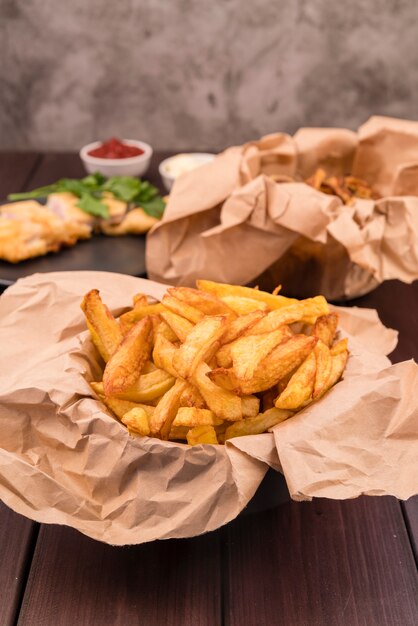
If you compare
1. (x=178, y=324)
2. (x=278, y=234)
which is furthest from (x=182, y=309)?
(x=278, y=234)

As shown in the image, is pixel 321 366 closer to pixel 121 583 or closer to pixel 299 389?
pixel 299 389

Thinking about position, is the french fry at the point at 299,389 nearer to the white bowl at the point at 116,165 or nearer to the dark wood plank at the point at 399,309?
the dark wood plank at the point at 399,309

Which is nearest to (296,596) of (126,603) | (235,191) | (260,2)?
(126,603)

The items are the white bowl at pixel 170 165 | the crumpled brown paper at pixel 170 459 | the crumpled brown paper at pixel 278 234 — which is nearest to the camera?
the crumpled brown paper at pixel 170 459

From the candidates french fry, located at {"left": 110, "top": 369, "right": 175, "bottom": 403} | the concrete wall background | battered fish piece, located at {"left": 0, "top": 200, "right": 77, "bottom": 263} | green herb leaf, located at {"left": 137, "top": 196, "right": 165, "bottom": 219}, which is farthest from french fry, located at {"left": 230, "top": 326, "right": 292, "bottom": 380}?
the concrete wall background

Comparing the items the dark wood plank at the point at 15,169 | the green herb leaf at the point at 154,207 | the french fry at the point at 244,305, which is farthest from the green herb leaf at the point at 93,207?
the french fry at the point at 244,305

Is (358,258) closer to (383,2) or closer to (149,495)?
(149,495)

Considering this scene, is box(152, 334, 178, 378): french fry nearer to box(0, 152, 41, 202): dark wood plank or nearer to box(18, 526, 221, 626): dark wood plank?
box(18, 526, 221, 626): dark wood plank
